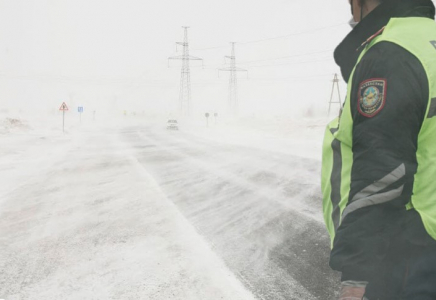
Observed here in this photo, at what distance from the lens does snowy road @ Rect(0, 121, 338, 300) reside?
3.35 m

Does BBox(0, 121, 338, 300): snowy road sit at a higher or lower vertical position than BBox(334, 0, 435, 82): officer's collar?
lower

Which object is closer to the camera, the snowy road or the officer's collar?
the officer's collar

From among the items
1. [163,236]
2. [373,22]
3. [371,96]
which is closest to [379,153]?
[371,96]

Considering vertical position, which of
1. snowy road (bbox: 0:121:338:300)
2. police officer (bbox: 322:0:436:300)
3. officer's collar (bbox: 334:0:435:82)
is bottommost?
snowy road (bbox: 0:121:338:300)

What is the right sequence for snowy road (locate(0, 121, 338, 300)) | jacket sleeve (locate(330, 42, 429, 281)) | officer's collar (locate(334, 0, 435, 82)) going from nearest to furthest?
jacket sleeve (locate(330, 42, 429, 281)) < officer's collar (locate(334, 0, 435, 82)) < snowy road (locate(0, 121, 338, 300))

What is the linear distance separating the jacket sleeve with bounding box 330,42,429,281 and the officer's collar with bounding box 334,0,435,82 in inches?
8.1

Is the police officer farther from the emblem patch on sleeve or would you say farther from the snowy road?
the snowy road

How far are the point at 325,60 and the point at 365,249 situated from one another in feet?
449

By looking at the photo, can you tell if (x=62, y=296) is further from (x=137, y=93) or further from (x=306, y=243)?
(x=137, y=93)

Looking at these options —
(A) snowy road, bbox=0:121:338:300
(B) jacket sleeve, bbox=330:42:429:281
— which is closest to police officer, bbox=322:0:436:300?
(B) jacket sleeve, bbox=330:42:429:281

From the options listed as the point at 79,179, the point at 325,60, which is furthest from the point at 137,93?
the point at 79,179

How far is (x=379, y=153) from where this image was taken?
1.20 m

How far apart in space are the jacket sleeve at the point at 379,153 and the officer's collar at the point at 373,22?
205 mm

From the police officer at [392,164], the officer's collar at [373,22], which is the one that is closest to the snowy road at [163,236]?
the police officer at [392,164]
